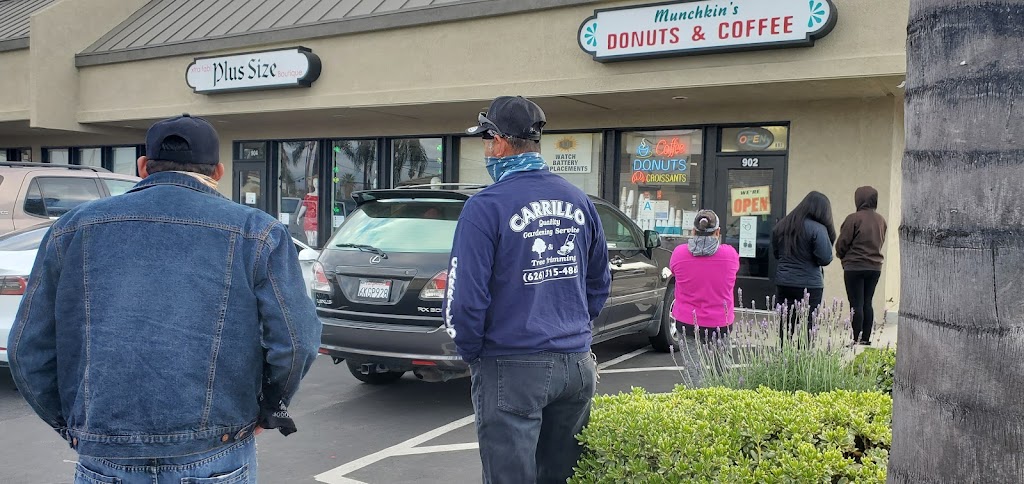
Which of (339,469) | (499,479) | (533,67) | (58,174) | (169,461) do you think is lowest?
(339,469)

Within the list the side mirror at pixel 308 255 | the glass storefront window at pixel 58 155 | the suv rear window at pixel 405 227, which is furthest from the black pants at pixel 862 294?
the glass storefront window at pixel 58 155

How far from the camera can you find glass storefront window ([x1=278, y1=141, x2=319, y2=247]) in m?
15.7

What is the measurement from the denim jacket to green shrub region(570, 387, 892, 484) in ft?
4.14

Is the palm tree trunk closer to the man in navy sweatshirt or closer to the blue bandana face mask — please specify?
the man in navy sweatshirt

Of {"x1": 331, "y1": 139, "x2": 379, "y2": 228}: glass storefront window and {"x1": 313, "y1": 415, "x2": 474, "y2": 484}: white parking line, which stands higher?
{"x1": 331, "y1": 139, "x2": 379, "y2": 228}: glass storefront window

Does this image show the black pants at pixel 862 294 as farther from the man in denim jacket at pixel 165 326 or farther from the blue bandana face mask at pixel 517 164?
the man in denim jacket at pixel 165 326

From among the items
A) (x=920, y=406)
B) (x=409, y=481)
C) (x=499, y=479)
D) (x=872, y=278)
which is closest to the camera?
(x=920, y=406)

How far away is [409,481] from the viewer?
4770 mm

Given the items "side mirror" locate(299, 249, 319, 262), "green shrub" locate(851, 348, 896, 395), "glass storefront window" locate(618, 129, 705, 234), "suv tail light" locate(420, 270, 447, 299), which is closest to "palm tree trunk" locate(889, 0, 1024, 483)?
"green shrub" locate(851, 348, 896, 395)

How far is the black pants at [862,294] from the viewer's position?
845cm

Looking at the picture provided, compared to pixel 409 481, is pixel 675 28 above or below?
above

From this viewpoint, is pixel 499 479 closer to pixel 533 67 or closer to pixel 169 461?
pixel 169 461

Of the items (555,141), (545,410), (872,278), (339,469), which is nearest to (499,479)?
(545,410)

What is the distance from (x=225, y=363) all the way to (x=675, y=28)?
8.66m
